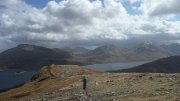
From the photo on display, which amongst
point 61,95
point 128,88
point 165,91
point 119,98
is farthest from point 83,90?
point 165,91

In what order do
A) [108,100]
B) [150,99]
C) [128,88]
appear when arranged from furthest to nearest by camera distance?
1. [128,88]
2. [108,100]
3. [150,99]

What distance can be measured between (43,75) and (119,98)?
159ft

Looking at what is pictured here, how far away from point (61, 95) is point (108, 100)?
11621 millimetres

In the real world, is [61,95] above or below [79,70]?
below

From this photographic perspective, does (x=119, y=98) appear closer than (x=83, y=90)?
Yes

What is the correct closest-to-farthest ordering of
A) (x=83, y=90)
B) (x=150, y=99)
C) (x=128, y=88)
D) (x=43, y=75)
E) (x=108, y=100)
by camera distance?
(x=150, y=99) → (x=108, y=100) → (x=128, y=88) → (x=83, y=90) → (x=43, y=75)

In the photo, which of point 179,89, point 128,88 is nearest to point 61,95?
point 128,88

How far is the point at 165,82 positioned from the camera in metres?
45.1

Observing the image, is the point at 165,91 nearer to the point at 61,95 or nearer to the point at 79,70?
the point at 61,95

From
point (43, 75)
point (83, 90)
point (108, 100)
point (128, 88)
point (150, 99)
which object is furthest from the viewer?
point (43, 75)

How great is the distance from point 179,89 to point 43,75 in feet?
168

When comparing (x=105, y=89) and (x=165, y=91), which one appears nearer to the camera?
(x=165, y=91)

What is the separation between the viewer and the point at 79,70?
85.9 metres

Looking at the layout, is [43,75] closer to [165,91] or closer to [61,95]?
[61,95]
